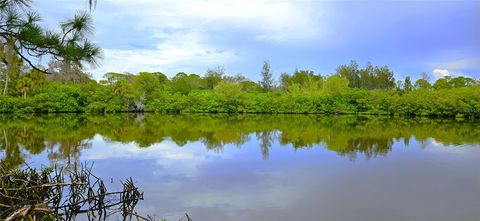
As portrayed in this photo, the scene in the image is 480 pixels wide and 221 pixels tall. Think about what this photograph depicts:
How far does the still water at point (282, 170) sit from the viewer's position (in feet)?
23.3

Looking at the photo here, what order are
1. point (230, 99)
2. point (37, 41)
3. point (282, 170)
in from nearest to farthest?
point (37, 41), point (282, 170), point (230, 99)

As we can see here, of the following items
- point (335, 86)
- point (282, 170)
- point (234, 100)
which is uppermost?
point (335, 86)

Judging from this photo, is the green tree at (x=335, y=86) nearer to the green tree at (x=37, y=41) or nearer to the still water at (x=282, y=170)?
the still water at (x=282, y=170)

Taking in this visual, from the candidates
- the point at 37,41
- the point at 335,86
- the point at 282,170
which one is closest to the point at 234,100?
the point at 335,86

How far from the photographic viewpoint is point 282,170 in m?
10.8

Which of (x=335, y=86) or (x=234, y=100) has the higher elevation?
(x=335, y=86)

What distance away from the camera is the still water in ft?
23.3

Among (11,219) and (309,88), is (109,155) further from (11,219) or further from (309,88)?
(309,88)

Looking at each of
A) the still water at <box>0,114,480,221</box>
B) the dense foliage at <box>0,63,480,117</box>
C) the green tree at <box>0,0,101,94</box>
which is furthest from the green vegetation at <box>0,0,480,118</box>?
the green tree at <box>0,0,101,94</box>

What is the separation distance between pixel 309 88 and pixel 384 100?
1048cm

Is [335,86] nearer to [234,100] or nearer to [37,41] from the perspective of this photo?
[234,100]

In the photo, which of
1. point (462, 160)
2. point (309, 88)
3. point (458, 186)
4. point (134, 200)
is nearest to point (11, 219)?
point (134, 200)

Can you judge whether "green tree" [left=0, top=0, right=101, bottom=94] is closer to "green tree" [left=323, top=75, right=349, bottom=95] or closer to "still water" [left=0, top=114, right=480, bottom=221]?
"still water" [left=0, top=114, right=480, bottom=221]

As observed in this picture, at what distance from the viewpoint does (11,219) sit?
3219 mm
